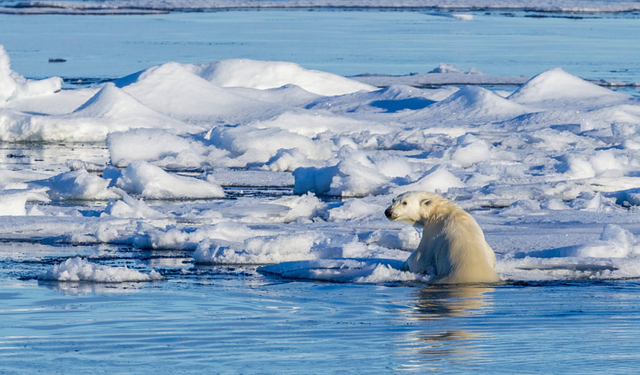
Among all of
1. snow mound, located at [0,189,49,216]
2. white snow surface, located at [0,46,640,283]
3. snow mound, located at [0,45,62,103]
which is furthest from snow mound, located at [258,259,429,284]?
snow mound, located at [0,45,62,103]

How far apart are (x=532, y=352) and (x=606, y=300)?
1629 mm

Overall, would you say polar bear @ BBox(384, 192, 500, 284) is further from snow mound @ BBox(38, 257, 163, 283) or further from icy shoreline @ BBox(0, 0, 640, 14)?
icy shoreline @ BBox(0, 0, 640, 14)

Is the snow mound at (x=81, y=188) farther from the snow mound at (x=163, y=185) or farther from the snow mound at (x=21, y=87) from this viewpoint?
the snow mound at (x=21, y=87)

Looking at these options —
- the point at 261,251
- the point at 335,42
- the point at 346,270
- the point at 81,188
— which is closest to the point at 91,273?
the point at 261,251

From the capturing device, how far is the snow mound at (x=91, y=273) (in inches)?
262

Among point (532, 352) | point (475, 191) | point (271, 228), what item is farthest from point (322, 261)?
point (475, 191)

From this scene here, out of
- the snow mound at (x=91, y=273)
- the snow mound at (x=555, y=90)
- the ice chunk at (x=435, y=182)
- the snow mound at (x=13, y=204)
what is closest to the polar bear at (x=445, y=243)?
the snow mound at (x=91, y=273)

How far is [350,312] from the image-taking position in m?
5.72

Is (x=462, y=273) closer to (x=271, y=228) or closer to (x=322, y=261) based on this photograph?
(x=322, y=261)

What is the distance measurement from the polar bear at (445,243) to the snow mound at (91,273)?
1660mm

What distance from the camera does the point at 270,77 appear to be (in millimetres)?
21016

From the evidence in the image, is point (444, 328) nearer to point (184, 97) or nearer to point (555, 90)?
point (184, 97)

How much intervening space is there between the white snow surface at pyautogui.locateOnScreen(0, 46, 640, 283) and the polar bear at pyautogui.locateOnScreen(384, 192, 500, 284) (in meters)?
0.19

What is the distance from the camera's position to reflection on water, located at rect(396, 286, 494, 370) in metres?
4.61
